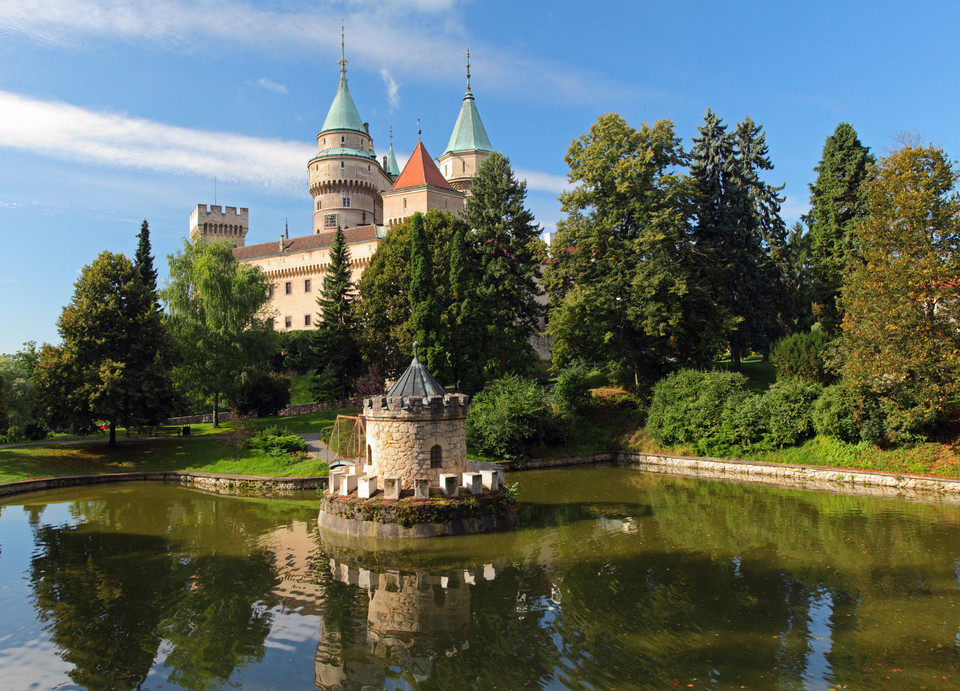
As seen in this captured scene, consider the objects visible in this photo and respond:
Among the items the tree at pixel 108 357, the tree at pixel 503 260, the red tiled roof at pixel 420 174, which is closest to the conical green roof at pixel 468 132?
the red tiled roof at pixel 420 174

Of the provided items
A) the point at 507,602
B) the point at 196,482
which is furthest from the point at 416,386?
the point at 196,482

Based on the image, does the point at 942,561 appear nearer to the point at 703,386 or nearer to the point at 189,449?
the point at 703,386

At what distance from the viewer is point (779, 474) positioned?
→ 2167cm

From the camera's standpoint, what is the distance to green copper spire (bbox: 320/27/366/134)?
60.2 m

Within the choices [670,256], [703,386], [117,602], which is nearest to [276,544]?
[117,602]

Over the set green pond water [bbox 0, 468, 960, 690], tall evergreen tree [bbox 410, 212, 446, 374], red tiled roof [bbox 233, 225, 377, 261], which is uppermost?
red tiled roof [bbox 233, 225, 377, 261]

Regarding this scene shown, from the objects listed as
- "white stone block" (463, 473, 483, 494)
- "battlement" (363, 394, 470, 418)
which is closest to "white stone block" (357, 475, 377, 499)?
"battlement" (363, 394, 470, 418)

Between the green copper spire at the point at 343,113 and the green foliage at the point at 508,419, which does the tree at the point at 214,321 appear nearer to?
the green foliage at the point at 508,419

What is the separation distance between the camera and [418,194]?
45969 millimetres

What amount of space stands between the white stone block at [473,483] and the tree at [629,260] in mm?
14103

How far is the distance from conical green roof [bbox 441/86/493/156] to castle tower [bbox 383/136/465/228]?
18.5 feet

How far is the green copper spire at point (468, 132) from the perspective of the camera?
174 ft

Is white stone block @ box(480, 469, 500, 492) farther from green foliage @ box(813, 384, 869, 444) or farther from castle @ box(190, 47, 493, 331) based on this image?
castle @ box(190, 47, 493, 331)

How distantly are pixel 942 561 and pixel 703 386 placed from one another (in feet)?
47.4
